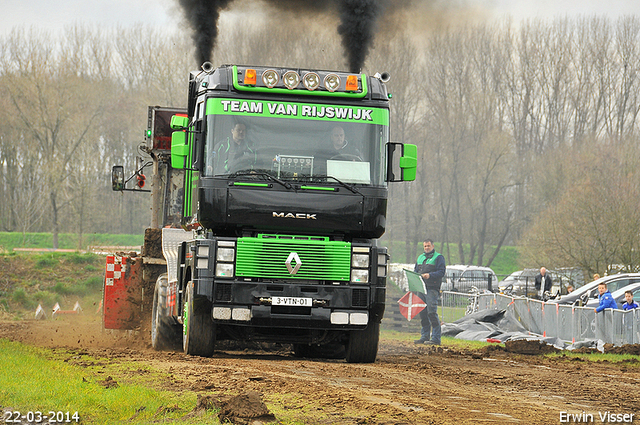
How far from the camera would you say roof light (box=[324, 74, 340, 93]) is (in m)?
9.86

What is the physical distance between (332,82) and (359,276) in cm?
246

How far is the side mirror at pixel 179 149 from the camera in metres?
9.87

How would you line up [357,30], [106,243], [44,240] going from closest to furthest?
[357,30] → [44,240] → [106,243]

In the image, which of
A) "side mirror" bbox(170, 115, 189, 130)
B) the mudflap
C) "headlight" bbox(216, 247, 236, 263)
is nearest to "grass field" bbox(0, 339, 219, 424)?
"headlight" bbox(216, 247, 236, 263)

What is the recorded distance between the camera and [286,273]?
9.45 metres

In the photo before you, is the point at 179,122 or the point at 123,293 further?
the point at 123,293

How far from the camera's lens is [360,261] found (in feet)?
31.4

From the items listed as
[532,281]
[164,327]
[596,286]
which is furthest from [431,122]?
[164,327]

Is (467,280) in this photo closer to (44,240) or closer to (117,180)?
(44,240)

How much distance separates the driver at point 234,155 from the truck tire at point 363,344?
8.76 ft

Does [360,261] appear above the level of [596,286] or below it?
above

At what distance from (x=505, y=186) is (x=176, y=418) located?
53.6 meters

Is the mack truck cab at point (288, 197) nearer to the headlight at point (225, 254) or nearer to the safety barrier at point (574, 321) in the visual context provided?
the headlight at point (225, 254)

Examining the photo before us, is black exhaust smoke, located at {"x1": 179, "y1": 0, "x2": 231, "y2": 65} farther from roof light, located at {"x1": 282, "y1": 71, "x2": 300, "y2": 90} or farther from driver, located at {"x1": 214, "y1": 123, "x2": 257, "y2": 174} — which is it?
driver, located at {"x1": 214, "y1": 123, "x2": 257, "y2": 174}
